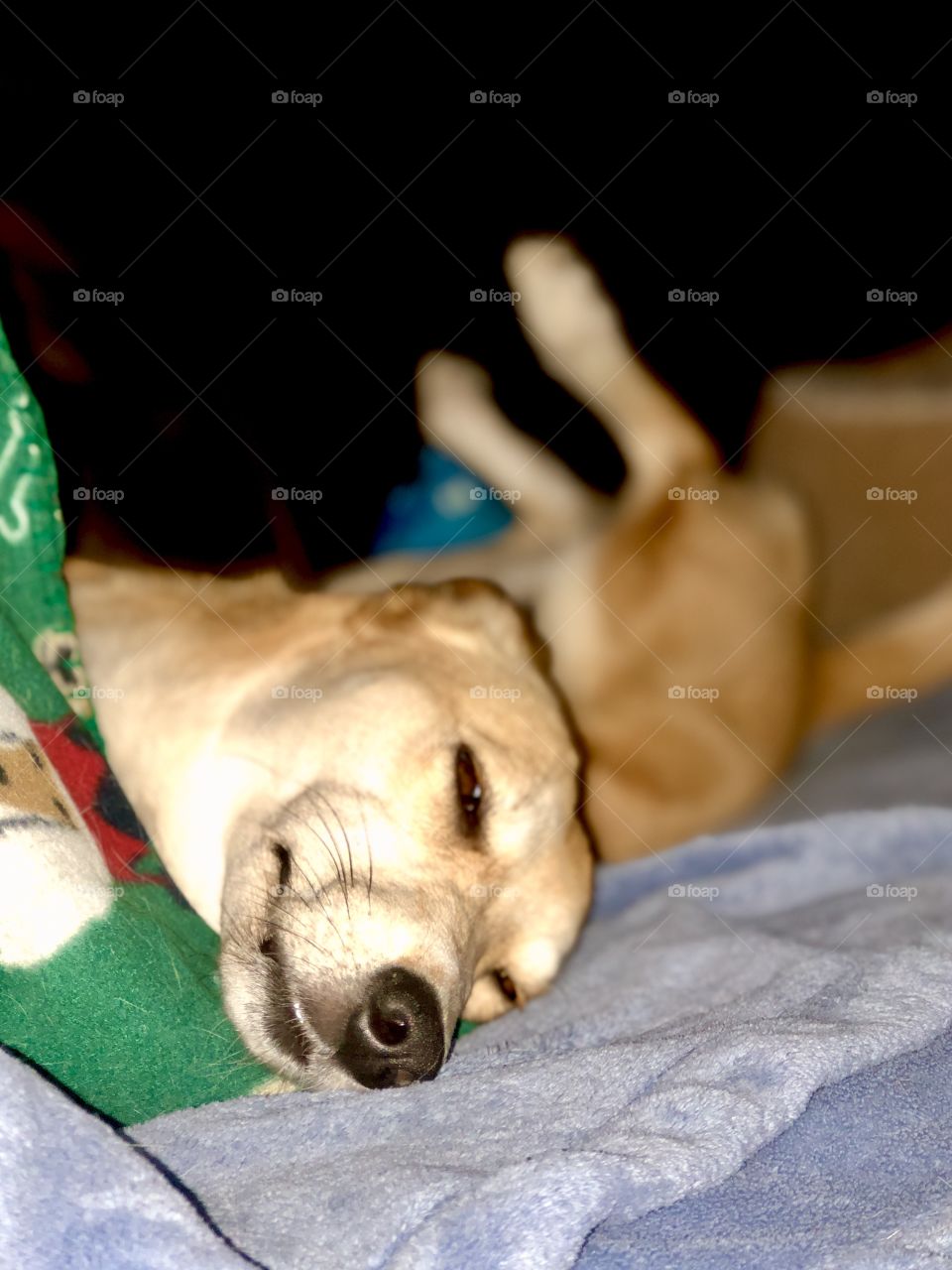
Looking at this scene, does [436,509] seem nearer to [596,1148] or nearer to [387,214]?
[387,214]

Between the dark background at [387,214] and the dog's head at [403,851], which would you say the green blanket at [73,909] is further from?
the dark background at [387,214]

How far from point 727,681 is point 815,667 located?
0.39 m

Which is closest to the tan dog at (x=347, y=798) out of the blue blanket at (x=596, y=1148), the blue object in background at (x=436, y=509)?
the blue blanket at (x=596, y=1148)

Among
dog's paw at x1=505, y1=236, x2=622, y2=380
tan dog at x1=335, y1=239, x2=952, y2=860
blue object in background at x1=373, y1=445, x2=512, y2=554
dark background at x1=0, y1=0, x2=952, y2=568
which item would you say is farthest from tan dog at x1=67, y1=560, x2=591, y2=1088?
dog's paw at x1=505, y1=236, x2=622, y2=380

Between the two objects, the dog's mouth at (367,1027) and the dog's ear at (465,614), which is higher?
the dog's ear at (465,614)

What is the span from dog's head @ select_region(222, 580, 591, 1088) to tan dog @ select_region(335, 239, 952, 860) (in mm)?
1028

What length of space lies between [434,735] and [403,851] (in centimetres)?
20

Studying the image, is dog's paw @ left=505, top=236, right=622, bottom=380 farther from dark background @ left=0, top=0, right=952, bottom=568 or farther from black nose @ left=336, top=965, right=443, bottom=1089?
black nose @ left=336, top=965, right=443, bottom=1089

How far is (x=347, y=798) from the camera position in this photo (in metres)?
1.65

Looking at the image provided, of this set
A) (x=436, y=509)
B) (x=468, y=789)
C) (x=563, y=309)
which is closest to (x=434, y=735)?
(x=468, y=789)

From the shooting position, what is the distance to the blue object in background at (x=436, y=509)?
9.80 feet

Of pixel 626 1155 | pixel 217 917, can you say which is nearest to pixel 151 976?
pixel 217 917

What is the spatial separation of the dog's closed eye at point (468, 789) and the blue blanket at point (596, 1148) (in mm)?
364

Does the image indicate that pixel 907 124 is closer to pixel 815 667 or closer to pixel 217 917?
pixel 815 667
